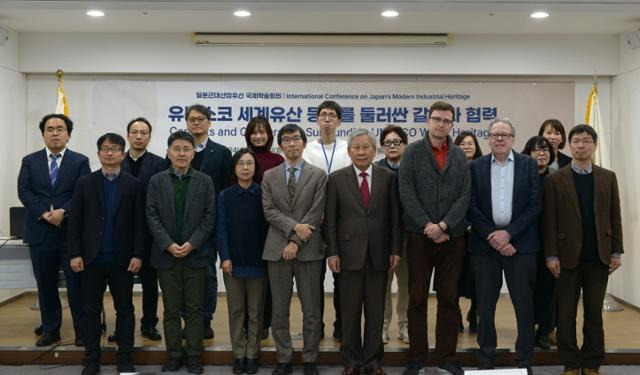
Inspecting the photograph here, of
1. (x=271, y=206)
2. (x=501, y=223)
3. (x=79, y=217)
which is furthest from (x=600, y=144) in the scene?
(x=79, y=217)

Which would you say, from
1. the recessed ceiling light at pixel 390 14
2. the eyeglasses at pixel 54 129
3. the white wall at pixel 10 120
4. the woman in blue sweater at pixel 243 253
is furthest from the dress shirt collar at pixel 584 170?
the white wall at pixel 10 120

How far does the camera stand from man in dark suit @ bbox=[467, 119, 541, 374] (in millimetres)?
4117

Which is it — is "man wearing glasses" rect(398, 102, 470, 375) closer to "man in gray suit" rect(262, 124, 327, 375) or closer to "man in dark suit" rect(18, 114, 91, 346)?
"man in gray suit" rect(262, 124, 327, 375)

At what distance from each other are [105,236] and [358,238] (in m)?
1.65

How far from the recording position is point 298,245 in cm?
416

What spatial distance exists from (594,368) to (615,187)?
119 centimetres

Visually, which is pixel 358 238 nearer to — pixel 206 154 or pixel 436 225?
pixel 436 225

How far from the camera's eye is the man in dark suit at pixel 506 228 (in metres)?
4.12

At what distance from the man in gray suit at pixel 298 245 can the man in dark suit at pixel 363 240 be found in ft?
0.34

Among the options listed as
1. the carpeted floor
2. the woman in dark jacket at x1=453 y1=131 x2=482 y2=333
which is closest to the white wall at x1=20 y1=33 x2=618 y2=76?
the woman in dark jacket at x1=453 y1=131 x2=482 y2=333

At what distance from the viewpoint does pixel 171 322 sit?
430 centimetres

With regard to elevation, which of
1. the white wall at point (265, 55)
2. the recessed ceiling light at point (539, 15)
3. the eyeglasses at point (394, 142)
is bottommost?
the eyeglasses at point (394, 142)

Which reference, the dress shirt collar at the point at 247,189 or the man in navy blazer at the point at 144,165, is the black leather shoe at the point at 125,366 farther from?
the dress shirt collar at the point at 247,189

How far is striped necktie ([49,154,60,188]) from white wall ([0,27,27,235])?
1.91m
